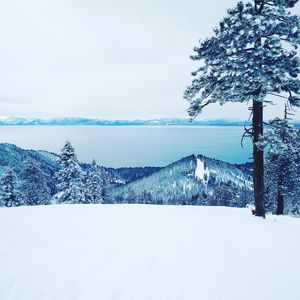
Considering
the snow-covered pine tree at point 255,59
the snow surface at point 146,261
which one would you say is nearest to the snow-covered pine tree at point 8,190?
the snow surface at point 146,261

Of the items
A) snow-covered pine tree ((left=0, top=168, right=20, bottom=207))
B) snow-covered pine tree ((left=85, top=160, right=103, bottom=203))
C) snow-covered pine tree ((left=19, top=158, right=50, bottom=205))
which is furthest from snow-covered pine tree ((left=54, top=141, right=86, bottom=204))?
snow-covered pine tree ((left=0, top=168, right=20, bottom=207))

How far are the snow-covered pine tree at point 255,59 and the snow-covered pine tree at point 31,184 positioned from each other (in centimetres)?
2965

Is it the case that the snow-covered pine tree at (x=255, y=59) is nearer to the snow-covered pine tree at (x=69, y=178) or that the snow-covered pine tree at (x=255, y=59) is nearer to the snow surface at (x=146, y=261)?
the snow surface at (x=146, y=261)

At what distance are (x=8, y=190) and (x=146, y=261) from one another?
103ft

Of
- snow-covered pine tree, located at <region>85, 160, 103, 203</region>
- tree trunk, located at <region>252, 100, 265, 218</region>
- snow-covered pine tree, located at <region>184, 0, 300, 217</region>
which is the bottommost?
snow-covered pine tree, located at <region>85, 160, 103, 203</region>

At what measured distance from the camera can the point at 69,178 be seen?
96.4ft

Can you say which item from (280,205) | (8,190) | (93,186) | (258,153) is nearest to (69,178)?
(93,186)

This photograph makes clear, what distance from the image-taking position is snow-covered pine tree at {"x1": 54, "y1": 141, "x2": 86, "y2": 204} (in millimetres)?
28625

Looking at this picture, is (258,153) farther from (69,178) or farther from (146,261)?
(69,178)

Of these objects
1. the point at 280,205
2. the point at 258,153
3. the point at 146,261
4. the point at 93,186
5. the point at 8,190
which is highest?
the point at 258,153

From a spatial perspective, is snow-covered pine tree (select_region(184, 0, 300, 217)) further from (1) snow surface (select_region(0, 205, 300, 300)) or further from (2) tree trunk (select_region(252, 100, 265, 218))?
(1) snow surface (select_region(0, 205, 300, 300))

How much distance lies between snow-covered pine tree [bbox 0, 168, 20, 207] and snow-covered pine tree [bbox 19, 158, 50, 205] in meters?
1.45

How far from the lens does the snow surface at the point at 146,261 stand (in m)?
4.34

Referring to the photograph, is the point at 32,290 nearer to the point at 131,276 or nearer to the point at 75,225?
the point at 131,276
